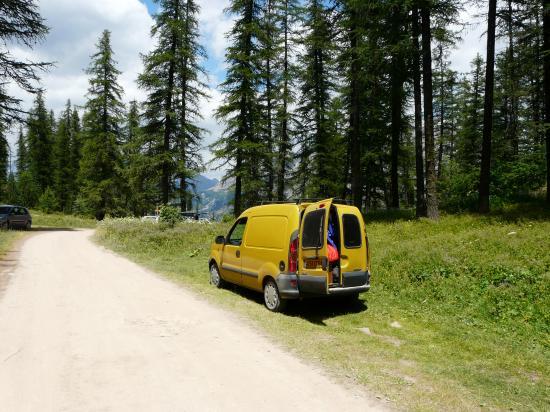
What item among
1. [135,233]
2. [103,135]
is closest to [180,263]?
[135,233]

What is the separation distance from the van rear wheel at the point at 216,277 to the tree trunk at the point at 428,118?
9595 mm

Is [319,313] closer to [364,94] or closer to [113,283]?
[113,283]

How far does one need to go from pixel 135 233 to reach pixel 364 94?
1432cm

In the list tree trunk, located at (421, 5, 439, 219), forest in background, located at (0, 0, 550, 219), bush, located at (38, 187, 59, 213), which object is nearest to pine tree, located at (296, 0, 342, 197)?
forest in background, located at (0, 0, 550, 219)

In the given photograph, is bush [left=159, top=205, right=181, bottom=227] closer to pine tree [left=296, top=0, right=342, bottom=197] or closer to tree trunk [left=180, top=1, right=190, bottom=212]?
tree trunk [left=180, top=1, right=190, bottom=212]

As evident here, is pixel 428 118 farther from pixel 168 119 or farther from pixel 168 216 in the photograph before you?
pixel 168 119

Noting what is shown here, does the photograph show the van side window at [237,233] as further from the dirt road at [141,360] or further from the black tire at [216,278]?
the dirt road at [141,360]

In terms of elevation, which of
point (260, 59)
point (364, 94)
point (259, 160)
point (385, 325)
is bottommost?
point (385, 325)

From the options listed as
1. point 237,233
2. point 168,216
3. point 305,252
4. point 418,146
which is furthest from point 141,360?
point 168,216

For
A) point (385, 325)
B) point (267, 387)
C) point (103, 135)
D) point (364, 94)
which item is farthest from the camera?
point (103, 135)

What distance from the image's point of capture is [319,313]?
8.49m

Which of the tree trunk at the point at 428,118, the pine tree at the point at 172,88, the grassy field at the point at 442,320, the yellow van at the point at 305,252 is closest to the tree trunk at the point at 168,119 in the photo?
the pine tree at the point at 172,88

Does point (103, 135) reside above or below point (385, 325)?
above

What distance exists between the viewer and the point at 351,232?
842cm
